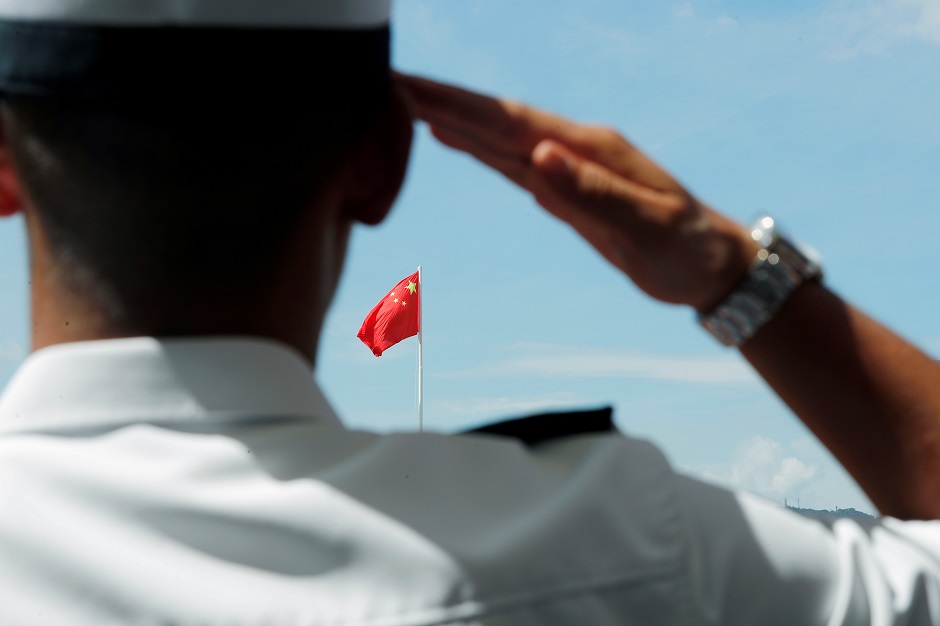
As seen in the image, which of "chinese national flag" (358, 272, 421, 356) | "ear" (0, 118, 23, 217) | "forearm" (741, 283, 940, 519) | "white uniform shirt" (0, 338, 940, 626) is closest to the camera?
"white uniform shirt" (0, 338, 940, 626)

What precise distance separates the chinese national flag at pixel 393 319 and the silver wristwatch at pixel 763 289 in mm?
13452

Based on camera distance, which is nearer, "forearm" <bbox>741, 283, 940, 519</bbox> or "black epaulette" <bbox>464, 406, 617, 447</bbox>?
"black epaulette" <bbox>464, 406, 617, 447</bbox>

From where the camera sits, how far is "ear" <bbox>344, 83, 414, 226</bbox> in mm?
1482

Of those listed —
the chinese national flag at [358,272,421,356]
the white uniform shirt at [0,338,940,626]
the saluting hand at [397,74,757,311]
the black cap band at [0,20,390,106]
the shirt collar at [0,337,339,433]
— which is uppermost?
the black cap band at [0,20,390,106]

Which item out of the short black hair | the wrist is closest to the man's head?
the short black hair

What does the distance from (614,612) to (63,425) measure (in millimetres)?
745

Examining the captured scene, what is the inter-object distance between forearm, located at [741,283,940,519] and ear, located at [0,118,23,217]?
1179 millimetres

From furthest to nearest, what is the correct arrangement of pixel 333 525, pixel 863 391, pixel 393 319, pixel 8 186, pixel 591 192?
pixel 393 319 → pixel 863 391 → pixel 591 192 → pixel 8 186 → pixel 333 525

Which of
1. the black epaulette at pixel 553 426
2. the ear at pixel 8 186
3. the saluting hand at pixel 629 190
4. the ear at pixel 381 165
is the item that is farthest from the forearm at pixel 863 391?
the ear at pixel 8 186

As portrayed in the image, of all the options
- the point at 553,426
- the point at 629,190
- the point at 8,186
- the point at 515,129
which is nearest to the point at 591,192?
the point at 629,190

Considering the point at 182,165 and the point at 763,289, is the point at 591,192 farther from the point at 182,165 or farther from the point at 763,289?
the point at 182,165

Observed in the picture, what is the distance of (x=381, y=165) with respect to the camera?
1511 millimetres

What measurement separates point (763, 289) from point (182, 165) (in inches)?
39.1

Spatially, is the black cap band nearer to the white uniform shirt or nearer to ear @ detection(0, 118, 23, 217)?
ear @ detection(0, 118, 23, 217)
